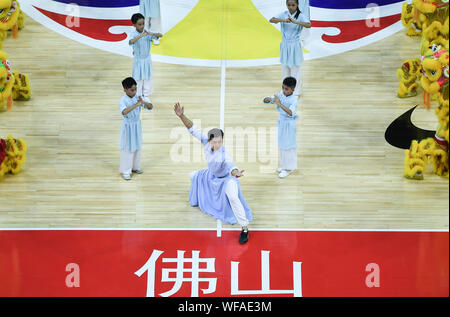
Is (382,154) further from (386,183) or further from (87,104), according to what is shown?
(87,104)

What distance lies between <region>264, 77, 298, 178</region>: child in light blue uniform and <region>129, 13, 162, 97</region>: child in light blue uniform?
2.31m

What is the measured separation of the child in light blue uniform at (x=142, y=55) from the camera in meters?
13.4

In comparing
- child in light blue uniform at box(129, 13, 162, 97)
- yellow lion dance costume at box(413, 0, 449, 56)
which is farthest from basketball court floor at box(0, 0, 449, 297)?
yellow lion dance costume at box(413, 0, 449, 56)

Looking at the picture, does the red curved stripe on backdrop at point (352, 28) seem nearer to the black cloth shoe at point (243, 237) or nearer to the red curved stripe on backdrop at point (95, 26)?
the red curved stripe on backdrop at point (95, 26)

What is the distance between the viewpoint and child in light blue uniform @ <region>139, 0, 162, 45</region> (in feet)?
50.4

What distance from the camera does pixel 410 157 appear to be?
12477mm

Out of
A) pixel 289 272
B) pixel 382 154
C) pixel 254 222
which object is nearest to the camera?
pixel 289 272

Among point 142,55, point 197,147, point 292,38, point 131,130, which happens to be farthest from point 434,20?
point 131,130

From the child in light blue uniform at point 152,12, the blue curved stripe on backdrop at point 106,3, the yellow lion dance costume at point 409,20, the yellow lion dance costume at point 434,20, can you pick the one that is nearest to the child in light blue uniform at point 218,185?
the yellow lion dance costume at point 434,20

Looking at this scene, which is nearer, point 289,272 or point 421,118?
point 289,272

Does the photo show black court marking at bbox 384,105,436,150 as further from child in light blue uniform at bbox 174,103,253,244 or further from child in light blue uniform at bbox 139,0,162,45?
child in light blue uniform at bbox 139,0,162,45

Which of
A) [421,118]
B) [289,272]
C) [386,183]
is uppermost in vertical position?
[421,118]

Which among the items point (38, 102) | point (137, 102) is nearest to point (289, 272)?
point (137, 102)

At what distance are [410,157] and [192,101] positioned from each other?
344 centimetres
